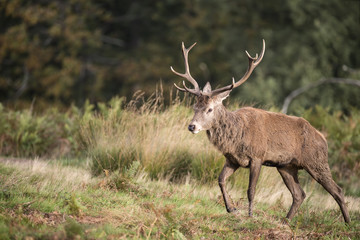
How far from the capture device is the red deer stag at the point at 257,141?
7289mm

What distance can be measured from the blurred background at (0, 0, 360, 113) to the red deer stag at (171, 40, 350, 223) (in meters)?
14.1

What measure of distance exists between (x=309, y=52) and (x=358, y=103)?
3.51 metres

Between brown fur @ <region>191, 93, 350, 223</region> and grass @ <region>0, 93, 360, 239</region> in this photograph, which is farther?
brown fur @ <region>191, 93, 350, 223</region>

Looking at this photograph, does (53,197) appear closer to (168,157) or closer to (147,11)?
(168,157)

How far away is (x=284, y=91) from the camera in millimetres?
25062

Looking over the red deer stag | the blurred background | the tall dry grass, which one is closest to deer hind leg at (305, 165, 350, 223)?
the red deer stag

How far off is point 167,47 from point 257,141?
2241 cm

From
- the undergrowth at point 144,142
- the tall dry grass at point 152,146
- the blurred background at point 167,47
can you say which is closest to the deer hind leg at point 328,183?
the undergrowth at point 144,142

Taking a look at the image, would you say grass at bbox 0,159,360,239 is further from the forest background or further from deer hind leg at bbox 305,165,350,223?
deer hind leg at bbox 305,165,350,223

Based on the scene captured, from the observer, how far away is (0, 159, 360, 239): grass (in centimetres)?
575

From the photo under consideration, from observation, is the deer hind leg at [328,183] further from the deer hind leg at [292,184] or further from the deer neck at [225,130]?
the deer neck at [225,130]

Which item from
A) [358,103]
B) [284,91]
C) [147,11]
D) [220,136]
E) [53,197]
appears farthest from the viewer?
[147,11]

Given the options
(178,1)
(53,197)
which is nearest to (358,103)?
(178,1)

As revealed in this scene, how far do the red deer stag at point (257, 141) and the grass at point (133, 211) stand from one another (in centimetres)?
47
